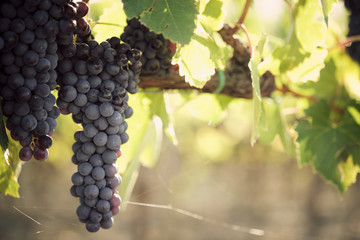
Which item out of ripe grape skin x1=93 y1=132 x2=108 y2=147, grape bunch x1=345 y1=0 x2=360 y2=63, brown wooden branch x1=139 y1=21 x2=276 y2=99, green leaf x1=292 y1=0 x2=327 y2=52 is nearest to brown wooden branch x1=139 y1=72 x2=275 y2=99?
brown wooden branch x1=139 y1=21 x2=276 y2=99

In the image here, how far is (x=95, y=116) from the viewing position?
0.66 metres

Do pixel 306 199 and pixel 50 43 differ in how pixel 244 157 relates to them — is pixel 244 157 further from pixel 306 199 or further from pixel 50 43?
pixel 50 43

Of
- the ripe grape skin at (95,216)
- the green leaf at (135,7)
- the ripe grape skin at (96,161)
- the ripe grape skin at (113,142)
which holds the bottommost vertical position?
the ripe grape skin at (95,216)

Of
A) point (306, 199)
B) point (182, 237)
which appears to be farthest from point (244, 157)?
point (182, 237)

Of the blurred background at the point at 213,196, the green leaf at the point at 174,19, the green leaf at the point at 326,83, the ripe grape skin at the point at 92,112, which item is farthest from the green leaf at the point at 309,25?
the blurred background at the point at 213,196

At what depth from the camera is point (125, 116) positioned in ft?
2.44

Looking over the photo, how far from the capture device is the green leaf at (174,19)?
0.68 meters

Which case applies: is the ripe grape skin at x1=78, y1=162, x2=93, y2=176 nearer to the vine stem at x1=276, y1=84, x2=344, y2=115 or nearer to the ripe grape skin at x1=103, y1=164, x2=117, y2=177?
the ripe grape skin at x1=103, y1=164, x2=117, y2=177

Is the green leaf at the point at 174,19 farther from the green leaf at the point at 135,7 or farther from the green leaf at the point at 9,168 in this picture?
the green leaf at the point at 9,168

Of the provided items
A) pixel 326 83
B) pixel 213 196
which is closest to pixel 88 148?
pixel 326 83

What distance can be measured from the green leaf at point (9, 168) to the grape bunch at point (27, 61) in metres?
0.07

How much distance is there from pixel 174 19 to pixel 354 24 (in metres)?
1.05

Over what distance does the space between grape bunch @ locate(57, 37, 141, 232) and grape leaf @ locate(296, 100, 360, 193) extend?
81cm

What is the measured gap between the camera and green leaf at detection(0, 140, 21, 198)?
663 millimetres
